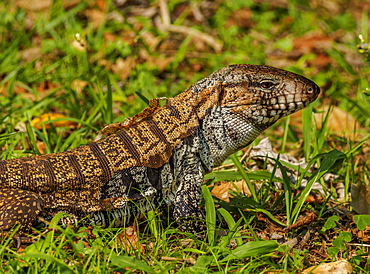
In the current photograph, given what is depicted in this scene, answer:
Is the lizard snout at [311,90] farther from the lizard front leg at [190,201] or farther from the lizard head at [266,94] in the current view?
the lizard front leg at [190,201]

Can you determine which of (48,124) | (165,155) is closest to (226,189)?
(165,155)

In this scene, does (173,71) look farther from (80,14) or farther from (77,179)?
(77,179)

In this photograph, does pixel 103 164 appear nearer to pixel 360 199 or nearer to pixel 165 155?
pixel 165 155

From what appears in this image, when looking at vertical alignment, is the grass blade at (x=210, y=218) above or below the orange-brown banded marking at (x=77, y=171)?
below

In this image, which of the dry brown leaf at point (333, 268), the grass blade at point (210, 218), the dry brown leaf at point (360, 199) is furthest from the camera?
the dry brown leaf at point (360, 199)

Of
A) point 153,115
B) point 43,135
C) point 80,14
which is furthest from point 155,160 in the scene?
point 80,14

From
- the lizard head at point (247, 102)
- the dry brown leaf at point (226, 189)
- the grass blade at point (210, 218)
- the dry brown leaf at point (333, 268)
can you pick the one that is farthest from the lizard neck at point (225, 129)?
the dry brown leaf at point (333, 268)
